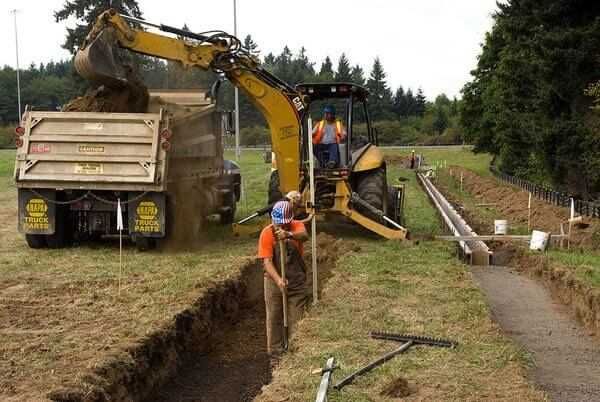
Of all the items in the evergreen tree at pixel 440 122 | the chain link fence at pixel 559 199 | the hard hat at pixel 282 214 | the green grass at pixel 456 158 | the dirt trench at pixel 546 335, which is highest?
the evergreen tree at pixel 440 122

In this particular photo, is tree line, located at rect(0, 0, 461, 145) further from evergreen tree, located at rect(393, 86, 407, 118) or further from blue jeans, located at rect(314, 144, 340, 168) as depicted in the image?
blue jeans, located at rect(314, 144, 340, 168)

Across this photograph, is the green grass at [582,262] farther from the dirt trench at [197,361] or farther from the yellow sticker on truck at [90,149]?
the yellow sticker on truck at [90,149]

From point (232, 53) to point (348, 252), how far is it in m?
4.18

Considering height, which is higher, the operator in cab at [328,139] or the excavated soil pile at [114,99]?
the excavated soil pile at [114,99]

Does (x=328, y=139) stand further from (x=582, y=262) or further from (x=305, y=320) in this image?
(x=305, y=320)

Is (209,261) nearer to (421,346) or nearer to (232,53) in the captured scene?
(232,53)

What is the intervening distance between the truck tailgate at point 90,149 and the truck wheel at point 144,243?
1.01 metres

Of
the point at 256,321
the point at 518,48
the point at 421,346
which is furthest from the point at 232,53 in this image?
the point at 518,48

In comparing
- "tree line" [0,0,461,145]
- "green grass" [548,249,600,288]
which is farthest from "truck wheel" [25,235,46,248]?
"tree line" [0,0,461,145]

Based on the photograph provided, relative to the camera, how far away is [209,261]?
41.2ft

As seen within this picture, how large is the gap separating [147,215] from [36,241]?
7.31 feet

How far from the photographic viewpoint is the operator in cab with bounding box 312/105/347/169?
48.5 feet

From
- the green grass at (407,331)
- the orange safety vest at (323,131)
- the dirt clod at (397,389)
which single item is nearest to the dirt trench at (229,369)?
the green grass at (407,331)

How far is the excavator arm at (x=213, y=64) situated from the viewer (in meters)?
13.0
